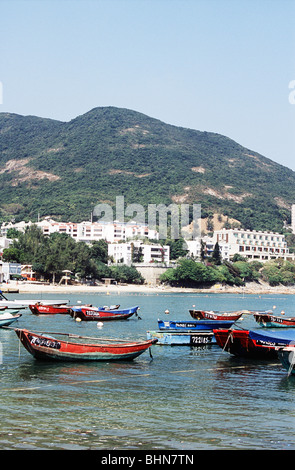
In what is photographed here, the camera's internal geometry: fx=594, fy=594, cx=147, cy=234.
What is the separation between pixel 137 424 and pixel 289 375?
9926 millimetres

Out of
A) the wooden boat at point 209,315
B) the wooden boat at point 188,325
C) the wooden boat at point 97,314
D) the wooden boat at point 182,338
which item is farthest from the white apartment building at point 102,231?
the wooden boat at point 182,338

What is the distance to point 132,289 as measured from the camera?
122375mm

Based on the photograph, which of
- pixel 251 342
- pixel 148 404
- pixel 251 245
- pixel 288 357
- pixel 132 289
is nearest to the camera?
pixel 148 404

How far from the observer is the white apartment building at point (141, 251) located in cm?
14588

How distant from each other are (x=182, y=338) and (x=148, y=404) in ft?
47.2

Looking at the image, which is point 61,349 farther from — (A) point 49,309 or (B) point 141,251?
(B) point 141,251

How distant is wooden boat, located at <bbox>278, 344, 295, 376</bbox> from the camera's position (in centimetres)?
2375

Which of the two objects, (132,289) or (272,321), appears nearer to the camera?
(272,321)

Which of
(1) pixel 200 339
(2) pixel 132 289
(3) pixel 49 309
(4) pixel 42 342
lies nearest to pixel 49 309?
(3) pixel 49 309

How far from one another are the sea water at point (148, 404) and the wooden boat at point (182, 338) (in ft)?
9.11

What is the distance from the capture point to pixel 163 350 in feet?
105

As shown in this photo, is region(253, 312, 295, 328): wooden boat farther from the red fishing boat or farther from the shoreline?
the shoreline

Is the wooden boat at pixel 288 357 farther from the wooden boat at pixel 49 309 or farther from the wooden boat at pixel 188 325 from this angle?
the wooden boat at pixel 49 309
